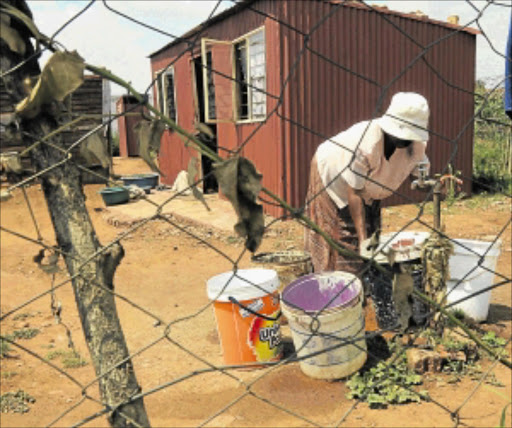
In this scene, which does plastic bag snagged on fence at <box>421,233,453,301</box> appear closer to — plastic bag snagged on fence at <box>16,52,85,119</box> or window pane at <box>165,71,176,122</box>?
plastic bag snagged on fence at <box>16,52,85,119</box>

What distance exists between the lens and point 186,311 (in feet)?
15.1

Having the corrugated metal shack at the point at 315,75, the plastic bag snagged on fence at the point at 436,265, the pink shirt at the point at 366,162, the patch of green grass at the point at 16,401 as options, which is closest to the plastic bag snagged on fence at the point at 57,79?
the pink shirt at the point at 366,162

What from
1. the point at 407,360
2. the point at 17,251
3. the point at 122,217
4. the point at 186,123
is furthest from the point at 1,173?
the point at 186,123

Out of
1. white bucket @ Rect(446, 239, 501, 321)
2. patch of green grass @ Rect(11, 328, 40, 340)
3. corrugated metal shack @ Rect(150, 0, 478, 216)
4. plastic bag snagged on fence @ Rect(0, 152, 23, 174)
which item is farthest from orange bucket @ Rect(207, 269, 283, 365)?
corrugated metal shack @ Rect(150, 0, 478, 216)

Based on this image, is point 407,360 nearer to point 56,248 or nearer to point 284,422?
point 284,422

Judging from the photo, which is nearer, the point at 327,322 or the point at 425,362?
the point at 327,322

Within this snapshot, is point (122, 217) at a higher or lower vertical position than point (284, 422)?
lower

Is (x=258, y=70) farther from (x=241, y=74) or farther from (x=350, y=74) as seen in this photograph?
(x=350, y=74)


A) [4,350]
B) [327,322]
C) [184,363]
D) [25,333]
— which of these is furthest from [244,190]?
[25,333]

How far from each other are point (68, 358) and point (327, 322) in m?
1.90

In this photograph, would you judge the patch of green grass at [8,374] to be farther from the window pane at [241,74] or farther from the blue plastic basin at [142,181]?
the blue plastic basin at [142,181]

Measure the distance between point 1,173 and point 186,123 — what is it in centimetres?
1061

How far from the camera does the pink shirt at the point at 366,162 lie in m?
3.21

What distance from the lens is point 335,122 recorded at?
7730 mm
